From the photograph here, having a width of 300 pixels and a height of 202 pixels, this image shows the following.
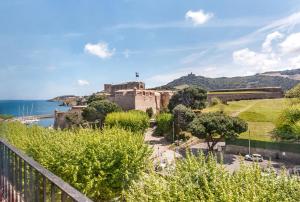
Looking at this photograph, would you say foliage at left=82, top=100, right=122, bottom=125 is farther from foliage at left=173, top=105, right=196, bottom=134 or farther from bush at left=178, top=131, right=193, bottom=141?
bush at left=178, top=131, right=193, bottom=141

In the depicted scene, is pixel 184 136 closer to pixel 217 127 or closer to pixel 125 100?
pixel 217 127

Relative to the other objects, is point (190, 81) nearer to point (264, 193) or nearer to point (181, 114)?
point (181, 114)

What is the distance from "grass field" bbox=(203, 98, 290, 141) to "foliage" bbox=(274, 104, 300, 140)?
155cm

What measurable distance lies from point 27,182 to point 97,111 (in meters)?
54.1

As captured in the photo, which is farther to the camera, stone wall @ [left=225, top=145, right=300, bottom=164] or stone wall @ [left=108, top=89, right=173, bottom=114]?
stone wall @ [left=108, top=89, right=173, bottom=114]

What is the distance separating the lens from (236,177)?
10625 mm

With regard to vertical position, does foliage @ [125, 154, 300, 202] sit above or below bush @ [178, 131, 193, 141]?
above

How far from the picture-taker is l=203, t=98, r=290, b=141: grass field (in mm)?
40562

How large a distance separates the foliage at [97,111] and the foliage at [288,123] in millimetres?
30020

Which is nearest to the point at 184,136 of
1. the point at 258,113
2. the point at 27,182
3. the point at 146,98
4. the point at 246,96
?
the point at 258,113

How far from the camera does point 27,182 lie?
2.64 m

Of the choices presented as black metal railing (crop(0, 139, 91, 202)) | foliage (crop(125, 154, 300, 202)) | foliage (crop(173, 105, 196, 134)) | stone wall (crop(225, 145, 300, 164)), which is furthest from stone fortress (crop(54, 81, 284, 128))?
black metal railing (crop(0, 139, 91, 202))

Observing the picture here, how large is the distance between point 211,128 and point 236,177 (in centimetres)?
2542

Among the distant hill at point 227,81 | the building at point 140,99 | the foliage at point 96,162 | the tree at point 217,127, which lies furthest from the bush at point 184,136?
the distant hill at point 227,81
